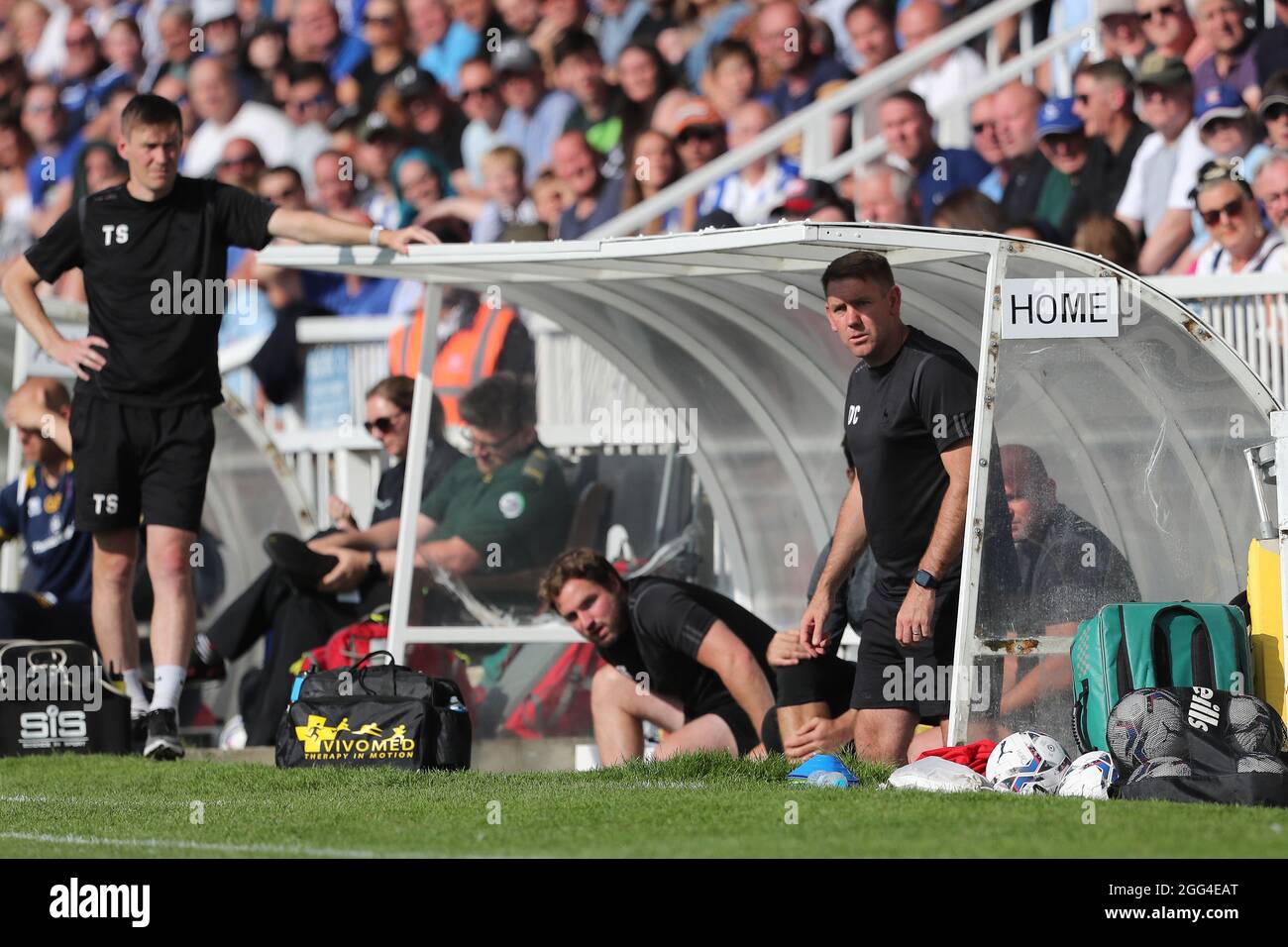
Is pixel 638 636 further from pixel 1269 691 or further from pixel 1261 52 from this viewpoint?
pixel 1261 52

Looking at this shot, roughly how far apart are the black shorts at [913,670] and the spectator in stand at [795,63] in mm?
6341

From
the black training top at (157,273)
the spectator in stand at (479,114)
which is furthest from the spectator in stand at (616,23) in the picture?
the black training top at (157,273)

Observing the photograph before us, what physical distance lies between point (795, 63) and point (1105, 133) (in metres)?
2.81

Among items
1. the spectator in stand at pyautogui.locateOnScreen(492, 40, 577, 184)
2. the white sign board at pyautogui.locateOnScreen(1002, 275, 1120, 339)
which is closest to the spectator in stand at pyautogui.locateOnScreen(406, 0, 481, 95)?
the spectator in stand at pyautogui.locateOnScreen(492, 40, 577, 184)

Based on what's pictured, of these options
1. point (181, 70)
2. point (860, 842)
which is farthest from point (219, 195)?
point (181, 70)

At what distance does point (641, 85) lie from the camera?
1462 cm

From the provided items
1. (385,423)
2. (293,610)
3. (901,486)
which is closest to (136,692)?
(293,610)

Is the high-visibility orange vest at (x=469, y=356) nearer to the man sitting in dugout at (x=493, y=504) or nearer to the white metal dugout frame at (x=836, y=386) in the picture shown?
the man sitting in dugout at (x=493, y=504)

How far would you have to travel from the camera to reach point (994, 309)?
7.85m

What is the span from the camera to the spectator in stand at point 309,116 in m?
17.1

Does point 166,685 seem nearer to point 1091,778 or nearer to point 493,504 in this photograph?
point 493,504

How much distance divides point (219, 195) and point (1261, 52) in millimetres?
5770

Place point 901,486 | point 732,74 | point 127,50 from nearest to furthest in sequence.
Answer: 1. point 901,486
2. point 732,74
3. point 127,50

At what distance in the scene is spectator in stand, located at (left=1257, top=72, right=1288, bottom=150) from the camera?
416 inches
